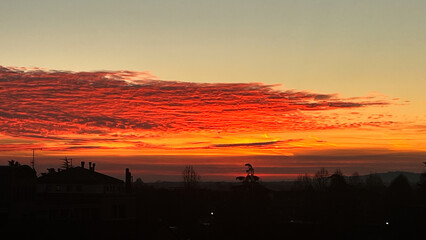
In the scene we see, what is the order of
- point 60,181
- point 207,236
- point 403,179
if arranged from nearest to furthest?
point 207,236
point 60,181
point 403,179

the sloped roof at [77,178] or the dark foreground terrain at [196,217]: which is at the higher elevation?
the sloped roof at [77,178]

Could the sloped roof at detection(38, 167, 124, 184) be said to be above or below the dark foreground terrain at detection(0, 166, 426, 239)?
above

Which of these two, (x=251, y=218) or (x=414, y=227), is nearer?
(x=414, y=227)

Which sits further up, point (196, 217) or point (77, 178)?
point (77, 178)

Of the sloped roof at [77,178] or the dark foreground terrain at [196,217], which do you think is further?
the sloped roof at [77,178]

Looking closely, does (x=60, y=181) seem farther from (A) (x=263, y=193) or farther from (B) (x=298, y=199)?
(B) (x=298, y=199)

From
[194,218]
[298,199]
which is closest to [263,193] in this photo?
[194,218]

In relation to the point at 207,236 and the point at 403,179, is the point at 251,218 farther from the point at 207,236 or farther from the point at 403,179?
the point at 403,179

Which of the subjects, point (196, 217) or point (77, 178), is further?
point (196, 217)

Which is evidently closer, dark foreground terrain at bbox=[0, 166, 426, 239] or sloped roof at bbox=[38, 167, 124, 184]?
dark foreground terrain at bbox=[0, 166, 426, 239]

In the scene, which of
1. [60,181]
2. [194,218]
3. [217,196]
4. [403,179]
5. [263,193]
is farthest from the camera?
[403,179]

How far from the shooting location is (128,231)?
65062 millimetres

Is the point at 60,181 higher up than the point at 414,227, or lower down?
higher up

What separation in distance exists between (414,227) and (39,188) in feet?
175
